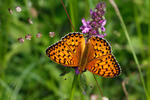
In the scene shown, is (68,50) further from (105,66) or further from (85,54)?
(105,66)

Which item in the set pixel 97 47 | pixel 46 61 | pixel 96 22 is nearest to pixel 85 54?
pixel 97 47

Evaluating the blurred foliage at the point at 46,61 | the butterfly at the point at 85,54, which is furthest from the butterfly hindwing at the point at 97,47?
the blurred foliage at the point at 46,61

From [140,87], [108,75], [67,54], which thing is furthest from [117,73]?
[140,87]

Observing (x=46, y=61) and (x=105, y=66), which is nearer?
(x=105, y=66)

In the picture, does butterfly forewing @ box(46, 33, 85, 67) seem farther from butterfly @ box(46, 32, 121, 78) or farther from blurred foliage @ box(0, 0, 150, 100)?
blurred foliage @ box(0, 0, 150, 100)

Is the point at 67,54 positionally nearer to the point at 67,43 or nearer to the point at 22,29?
the point at 67,43

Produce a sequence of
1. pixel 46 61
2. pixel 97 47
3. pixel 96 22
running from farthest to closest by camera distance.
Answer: pixel 46 61, pixel 97 47, pixel 96 22

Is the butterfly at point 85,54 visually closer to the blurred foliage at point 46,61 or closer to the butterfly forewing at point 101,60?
the butterfly forewing at point 101,60

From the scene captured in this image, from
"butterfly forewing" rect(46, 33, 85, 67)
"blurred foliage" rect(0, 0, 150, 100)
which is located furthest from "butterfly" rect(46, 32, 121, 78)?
"blurred foliage" rect(0, 0, 150, 100)

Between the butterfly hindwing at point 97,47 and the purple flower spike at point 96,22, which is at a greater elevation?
the purple flower spike at point 96,22
